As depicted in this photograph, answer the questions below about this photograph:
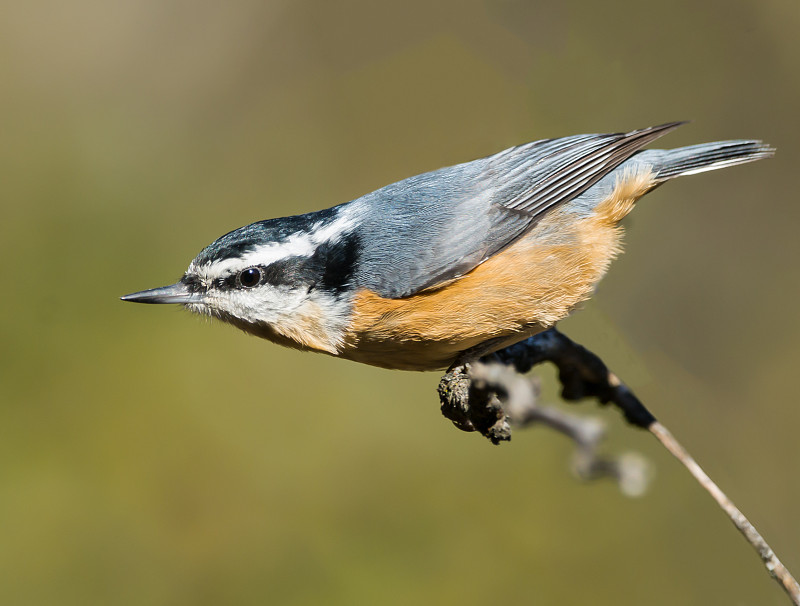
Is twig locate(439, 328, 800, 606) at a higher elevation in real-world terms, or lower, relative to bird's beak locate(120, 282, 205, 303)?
lower

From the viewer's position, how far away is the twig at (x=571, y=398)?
164 cm

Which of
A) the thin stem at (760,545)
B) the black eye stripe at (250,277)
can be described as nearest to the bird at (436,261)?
the black eye stripe at (250,277)

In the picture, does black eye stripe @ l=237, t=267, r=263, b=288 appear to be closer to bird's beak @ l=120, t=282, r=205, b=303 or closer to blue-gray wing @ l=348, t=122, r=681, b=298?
bird's beak @ l=120, t=282, r=205, b=303

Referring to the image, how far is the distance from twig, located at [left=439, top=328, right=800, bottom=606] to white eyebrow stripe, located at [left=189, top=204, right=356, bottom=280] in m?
0.61

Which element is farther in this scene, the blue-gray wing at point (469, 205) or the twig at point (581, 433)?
the blue-gray wing at point (469, 205)

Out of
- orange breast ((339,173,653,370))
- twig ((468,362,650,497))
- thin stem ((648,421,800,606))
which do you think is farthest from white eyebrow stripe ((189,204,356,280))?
thin stem ((648,421,800,606))

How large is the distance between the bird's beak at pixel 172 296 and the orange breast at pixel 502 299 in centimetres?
52

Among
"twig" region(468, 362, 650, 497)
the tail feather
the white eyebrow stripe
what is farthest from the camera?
the tail feather

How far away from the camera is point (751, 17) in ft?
12.5

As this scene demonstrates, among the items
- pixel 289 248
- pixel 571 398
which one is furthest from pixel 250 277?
pixel 571 398

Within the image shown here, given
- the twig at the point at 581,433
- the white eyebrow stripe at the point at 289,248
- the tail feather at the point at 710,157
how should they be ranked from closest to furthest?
1. the twig at the point at 581,433
2. the white eyebrow stripe at the point at 289,248
3. the tail feather at the point at 710,157

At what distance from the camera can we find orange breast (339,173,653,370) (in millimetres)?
2422

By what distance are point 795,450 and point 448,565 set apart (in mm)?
1657

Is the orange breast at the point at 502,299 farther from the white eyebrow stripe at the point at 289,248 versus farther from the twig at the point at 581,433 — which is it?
the twig at the point at 581,433
